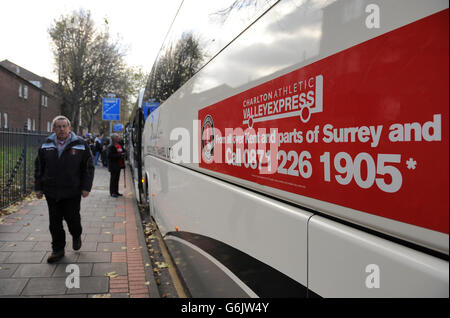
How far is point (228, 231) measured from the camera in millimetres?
2631

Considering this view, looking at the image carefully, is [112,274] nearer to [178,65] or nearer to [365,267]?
[178,65]

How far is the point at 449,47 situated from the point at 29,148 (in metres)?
12.3

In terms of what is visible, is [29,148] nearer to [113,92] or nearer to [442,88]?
[442,88]

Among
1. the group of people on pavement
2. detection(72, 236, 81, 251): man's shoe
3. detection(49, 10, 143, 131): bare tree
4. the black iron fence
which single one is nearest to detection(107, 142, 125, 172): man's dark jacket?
the black iron fence

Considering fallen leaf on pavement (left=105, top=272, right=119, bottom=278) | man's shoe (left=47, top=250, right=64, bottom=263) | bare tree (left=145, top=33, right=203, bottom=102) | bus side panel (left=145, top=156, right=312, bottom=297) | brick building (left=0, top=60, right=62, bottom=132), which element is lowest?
fallen leaf on pavement (left=105, top=272, right=119, bottom=278)

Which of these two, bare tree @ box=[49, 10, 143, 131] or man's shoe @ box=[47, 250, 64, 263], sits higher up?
bare tree @ box=[49, 10, 143, 131]

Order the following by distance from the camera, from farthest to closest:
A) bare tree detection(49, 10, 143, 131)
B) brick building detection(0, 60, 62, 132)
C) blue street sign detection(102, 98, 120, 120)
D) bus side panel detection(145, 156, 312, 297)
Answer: brick building detection(0, 60, 62, 132) → bare tree detection(49, 10, 143, 131) → blue street sign detection(102, 98, 120, 120) → bus side panel detection(145, 156, 312, 297)

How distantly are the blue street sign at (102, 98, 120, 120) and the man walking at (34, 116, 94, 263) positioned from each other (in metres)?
16.2

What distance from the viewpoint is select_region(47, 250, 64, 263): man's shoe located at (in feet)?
15.9

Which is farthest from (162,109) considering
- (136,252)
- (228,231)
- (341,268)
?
(341,268)

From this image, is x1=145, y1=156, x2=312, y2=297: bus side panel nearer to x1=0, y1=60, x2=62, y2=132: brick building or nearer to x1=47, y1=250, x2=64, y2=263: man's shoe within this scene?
x1=47, y1=250, x2=64, y2=263: man's shoe

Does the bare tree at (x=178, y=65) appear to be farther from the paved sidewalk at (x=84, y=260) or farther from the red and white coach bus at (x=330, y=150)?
the paved sidewalk at (x=84, y=260)

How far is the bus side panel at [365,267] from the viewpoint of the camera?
3.54 feet

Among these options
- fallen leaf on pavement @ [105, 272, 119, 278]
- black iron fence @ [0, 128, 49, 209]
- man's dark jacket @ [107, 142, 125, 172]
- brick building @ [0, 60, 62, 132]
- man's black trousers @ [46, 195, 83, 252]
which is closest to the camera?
fallen leaf on pavement @ [105, 272, 119, 278]
